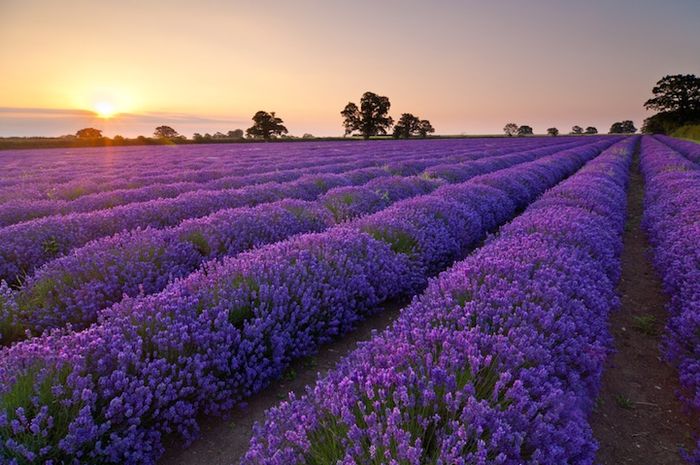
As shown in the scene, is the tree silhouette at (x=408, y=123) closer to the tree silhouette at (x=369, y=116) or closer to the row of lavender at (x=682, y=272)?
the tree silhouette at (x=369, y=116)

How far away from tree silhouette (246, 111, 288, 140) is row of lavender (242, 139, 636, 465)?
3281 inches

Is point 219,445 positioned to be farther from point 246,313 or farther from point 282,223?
point 282,223

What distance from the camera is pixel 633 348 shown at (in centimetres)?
413

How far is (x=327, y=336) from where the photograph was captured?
3.95 meters

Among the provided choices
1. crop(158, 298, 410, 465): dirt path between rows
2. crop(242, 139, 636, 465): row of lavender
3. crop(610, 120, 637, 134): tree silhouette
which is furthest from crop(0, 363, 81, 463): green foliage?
crop(610, 120, 637, 134): tree silhouette

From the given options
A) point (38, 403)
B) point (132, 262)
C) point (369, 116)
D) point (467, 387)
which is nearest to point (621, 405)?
point (467, 387)

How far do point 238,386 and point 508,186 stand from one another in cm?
900

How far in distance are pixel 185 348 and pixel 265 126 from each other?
3350 inches

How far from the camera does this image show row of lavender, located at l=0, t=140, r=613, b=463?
7.23 feet

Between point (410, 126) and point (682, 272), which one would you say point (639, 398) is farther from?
point (410, 126)

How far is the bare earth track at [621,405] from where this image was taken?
2732mm

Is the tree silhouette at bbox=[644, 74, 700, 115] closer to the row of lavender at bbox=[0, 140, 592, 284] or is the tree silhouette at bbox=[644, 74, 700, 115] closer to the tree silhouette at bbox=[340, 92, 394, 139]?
the tree silhouette at bbox=[340, 92, 394, 139]

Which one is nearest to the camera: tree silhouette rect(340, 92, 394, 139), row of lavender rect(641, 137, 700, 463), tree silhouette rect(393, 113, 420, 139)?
row of lavender rect(641, 137, 700, 463)

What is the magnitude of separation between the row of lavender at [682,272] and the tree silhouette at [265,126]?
8015cm
